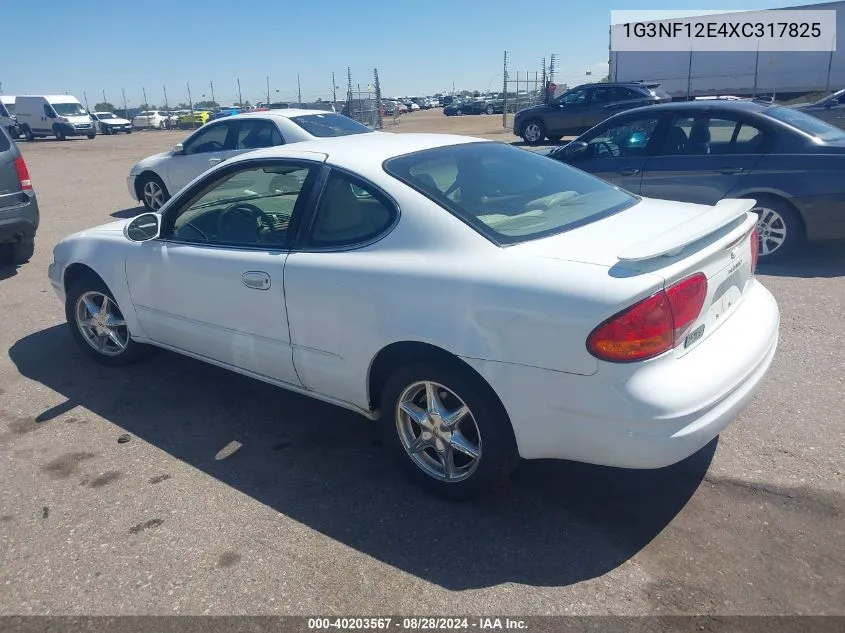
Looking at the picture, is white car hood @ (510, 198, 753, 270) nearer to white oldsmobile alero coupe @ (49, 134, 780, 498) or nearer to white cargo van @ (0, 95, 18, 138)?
white oldsmobile alero coupe @ (49, 134, 780, 498)

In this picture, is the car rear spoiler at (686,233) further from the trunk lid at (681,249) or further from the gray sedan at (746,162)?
the gray sedan at (746,162)

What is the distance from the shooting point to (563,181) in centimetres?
382

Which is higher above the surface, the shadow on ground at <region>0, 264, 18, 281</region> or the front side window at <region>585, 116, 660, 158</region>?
the front side window at <region>585, 116, 660, 158</region>

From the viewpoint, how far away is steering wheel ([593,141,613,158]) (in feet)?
25.0

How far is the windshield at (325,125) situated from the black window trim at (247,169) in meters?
5.81

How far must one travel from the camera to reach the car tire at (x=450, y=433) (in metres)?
2.95

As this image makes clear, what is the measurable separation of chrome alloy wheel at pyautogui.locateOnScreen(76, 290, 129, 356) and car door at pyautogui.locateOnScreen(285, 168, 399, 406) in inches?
74.3

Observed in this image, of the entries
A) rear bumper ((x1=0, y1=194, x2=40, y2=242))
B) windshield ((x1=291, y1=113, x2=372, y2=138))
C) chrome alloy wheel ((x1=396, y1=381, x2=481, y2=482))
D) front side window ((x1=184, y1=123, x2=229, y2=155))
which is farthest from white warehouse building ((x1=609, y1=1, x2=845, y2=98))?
chrome alloy wheel ((x1=396, y1=381, x2=481, y2=482))

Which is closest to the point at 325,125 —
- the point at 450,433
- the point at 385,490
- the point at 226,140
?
the point at 226,140

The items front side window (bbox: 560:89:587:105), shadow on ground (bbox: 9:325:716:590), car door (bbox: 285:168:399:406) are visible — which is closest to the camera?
shadow on ground (bbox: 9:325:716:590)

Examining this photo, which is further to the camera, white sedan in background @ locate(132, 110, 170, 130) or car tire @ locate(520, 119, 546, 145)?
white sedan in background @ locate(132, 110, 170, 130)

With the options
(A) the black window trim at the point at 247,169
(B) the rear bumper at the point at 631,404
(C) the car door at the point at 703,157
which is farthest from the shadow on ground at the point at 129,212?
(B) the rear bumper at the point at 631,404

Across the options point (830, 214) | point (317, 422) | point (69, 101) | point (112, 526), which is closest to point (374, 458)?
point (317, 422)

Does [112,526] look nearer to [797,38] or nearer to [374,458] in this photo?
[374,458]
